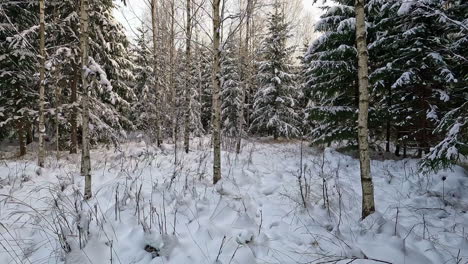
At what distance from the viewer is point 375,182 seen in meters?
6.31

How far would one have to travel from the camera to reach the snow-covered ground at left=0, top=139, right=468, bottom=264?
3117 millimetres

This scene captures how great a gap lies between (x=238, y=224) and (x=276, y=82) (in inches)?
595

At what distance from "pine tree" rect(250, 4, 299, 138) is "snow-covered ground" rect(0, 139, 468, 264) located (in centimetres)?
1219

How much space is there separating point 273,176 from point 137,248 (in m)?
3.95

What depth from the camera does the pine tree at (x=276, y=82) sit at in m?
17.7

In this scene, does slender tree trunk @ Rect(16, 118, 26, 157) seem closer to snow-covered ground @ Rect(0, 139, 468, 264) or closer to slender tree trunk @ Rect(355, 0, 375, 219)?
snow-covered ground @ Rect(0, 139, 468, 264)

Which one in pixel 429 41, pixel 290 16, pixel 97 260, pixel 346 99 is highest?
pixel 290 16

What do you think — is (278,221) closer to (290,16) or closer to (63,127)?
(63,127)

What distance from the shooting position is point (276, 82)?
58.7 ft

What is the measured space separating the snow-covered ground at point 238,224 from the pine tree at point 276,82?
12194 millimetres

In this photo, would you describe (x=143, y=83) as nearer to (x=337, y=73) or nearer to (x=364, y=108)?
(x=337, y=73)

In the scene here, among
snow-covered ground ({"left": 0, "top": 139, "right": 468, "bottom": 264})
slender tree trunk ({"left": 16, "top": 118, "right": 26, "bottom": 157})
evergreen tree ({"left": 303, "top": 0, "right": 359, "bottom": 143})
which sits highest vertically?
evergreen tree ({"left": 303, "top": 0, "right": 359, "bottom": 143})

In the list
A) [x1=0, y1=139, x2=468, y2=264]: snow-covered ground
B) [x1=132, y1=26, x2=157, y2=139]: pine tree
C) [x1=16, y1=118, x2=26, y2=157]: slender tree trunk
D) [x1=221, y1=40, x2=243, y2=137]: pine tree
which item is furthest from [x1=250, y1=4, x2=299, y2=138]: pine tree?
[x1=16, y1=118, x2=26, y2=157]: slender tree trunk

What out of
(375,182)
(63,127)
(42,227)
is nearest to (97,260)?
(42,227)
